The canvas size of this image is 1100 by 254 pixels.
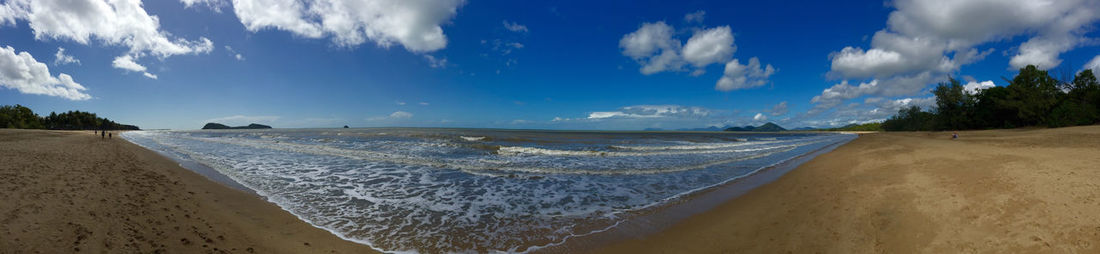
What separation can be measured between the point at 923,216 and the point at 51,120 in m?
172

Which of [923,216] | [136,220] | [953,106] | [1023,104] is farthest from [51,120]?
[953,106]

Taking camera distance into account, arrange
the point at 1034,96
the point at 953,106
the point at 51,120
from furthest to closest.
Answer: the point at 51,120, the point at 953,106, the point at 1034,96

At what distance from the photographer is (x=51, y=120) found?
9194 cm

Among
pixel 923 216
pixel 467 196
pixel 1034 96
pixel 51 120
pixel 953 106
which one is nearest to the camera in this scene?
pixel 923 216

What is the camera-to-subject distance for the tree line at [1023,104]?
33.0 meters

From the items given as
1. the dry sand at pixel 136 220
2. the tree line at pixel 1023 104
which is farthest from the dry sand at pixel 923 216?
the tree line at pixel 1023 104

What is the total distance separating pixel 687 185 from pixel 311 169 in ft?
46.6

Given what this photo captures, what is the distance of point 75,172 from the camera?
8828 millimetres

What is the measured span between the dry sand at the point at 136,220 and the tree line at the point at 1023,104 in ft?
205

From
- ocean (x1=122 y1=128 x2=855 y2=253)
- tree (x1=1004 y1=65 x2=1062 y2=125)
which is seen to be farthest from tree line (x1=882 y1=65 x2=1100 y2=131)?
ocean (x1=122 y1=128 x2=855 y2=253)

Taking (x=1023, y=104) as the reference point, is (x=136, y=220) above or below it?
below

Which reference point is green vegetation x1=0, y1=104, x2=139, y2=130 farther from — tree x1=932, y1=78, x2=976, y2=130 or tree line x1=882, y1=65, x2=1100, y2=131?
tree x1=932, y1=78, x2=976, y2=130

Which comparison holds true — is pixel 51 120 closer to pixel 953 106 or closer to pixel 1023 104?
pixel 1023 104

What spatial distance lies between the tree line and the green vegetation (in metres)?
173
